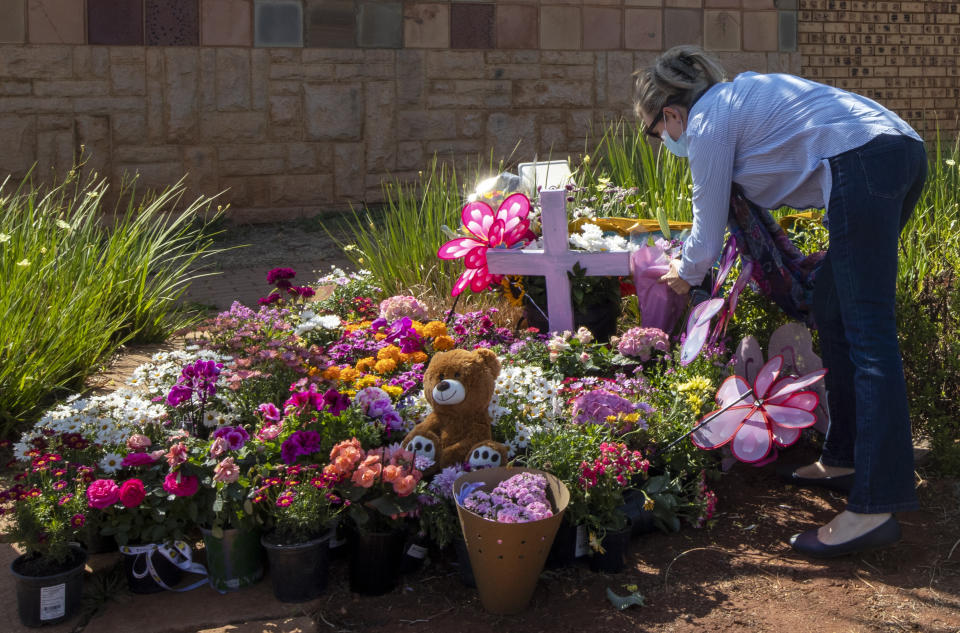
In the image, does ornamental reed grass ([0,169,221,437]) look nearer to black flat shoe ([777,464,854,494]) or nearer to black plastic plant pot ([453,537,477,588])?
black plastic plant pot ([453,537,477,588])

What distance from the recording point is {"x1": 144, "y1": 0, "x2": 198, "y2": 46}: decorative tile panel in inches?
287

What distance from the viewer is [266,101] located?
7750mm

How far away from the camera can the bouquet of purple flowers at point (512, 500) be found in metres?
2.40

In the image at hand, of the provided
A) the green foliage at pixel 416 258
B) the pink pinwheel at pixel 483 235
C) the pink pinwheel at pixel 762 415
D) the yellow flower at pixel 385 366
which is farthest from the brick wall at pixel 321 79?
the pink pinwheel at pixel 762 415

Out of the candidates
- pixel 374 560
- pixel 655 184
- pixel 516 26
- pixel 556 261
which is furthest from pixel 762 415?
pixel 516 26

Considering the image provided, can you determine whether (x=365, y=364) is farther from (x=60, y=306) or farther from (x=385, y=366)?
(x=60, y=306)

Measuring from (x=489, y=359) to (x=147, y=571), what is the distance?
3.66ft

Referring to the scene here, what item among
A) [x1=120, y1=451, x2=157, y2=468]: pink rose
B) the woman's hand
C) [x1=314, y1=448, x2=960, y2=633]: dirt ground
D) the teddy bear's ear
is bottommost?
[x1=314, y1=448, x2=960, y2=633]: dirt ground

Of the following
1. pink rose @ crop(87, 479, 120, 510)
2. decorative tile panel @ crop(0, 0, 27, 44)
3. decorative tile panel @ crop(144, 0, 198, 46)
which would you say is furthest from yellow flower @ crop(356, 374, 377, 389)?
decorative tile panel @ crop(0, 0, 27, 44)

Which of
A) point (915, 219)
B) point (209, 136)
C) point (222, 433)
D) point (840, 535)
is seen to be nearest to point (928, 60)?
point (915, 219)

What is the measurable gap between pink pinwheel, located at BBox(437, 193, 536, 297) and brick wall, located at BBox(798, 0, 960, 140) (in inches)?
279

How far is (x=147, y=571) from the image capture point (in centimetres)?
255

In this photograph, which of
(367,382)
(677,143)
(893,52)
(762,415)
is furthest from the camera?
(893,52)

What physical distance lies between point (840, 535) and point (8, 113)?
22.0ft
